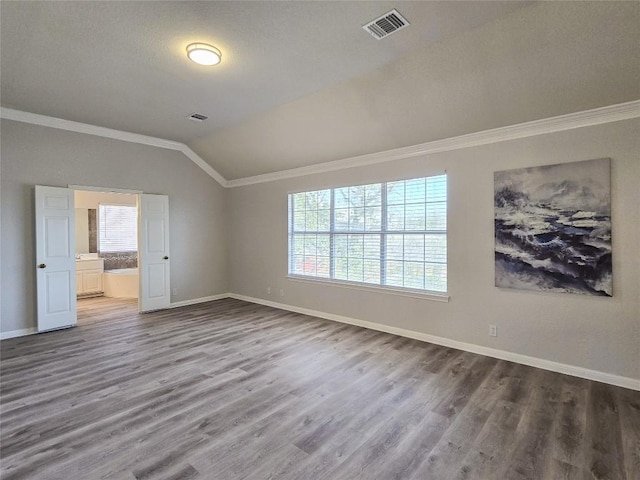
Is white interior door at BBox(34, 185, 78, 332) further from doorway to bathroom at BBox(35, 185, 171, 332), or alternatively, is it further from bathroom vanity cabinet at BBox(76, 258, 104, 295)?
bathroom vanity cabinet at BBox(76, 258, 104, 295)

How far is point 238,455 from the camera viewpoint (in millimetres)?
2070

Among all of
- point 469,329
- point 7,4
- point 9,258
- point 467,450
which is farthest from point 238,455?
point 9,258

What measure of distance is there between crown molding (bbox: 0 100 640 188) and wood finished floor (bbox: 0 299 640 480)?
8.37 ft

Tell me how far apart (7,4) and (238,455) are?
3.66 metres

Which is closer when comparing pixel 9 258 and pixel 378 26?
pixel 378 26

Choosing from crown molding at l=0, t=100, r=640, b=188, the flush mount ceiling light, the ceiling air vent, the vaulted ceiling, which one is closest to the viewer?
the vaulted ceiling

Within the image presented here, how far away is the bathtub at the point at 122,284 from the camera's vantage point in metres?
7.23

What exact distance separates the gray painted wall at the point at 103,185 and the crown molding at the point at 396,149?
12 centimetres

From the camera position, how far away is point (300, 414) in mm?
2543

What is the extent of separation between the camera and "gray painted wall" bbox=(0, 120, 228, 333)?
14.7 feet

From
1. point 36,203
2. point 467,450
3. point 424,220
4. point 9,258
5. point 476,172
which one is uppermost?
point 476,172

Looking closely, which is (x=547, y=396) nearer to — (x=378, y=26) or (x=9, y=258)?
(x=378, y=26)

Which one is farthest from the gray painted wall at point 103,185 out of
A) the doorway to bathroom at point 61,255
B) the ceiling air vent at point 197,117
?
the ceiling air vent at point 197,117

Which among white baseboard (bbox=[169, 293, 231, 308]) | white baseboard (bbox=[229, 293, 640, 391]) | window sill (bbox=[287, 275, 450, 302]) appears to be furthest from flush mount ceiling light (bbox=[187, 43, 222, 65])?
white baseboard (bbox=[169, 293, 231, 308])
